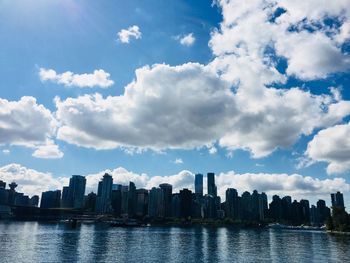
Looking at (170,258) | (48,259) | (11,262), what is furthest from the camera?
(170,258)

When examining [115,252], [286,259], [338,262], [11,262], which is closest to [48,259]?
[11,262]

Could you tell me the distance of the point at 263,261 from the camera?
104125mm

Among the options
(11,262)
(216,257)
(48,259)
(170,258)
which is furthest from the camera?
(216,257)

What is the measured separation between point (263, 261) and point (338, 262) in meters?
22.5

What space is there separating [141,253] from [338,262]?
6118 cm

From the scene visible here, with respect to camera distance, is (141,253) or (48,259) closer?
(48,259)

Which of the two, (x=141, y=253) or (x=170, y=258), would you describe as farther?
(x=141, y=253)

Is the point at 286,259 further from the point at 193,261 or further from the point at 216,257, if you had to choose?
the point at 193,261

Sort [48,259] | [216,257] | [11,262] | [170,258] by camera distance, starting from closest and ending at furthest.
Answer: [11,262]
[48,259]
[170,258]
[216,257]

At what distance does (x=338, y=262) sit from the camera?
104m

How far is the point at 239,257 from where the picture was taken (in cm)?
11188

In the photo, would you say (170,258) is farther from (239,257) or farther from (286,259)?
(286,259)

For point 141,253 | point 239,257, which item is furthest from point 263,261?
point 141,253

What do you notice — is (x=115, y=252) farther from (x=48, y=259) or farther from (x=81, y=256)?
(x=48, y=259)
